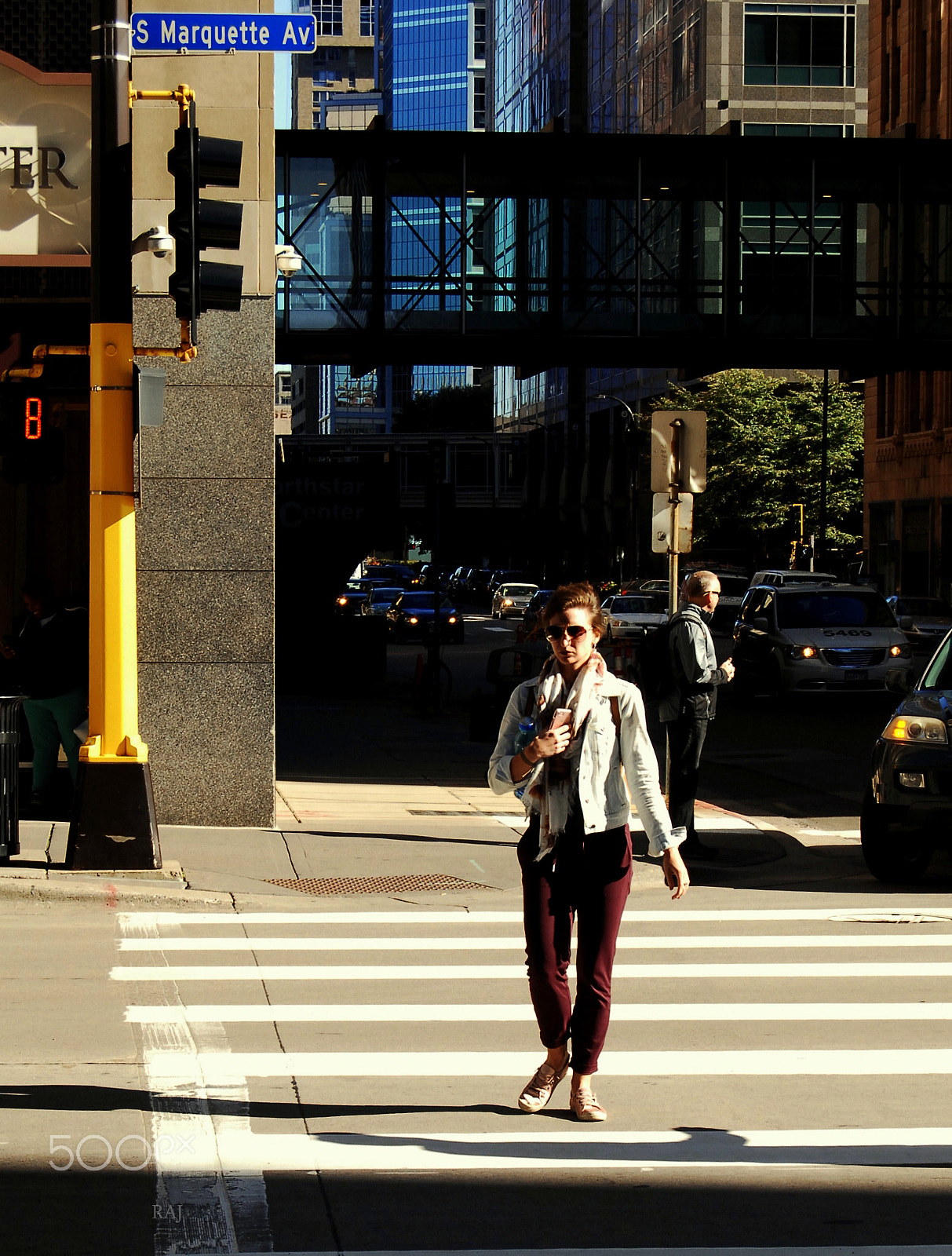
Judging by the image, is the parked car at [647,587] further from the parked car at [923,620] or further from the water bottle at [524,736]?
the water bottle at [524,736]

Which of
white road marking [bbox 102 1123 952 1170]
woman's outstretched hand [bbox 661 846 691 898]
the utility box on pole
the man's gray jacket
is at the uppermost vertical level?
the utility box on pole

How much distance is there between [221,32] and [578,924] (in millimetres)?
7456

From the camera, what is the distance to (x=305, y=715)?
26.2 metres

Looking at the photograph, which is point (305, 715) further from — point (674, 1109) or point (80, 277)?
point (674, 1109)

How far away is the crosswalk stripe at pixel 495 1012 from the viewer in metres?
7.33

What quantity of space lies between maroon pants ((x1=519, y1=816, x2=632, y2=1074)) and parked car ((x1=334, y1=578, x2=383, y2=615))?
86.1 ft

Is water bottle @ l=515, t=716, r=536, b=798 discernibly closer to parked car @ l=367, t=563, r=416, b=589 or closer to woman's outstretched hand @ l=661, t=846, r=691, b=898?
woman's outstretched hand @ l=661, t=846, r=691, b=898

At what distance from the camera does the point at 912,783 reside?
1072cm

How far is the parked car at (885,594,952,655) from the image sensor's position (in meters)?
36.2

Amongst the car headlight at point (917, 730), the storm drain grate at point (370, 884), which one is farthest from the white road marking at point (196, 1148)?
the car headlight at point (917, 730)

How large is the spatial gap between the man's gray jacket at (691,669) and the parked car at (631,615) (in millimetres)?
25531

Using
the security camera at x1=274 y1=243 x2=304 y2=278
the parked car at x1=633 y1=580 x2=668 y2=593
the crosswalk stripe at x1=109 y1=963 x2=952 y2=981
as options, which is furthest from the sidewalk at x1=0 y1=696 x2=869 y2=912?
the parked car at x1=633 y1=580 x2=668 y2=593

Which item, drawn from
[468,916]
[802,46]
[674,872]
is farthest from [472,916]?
[802,46]

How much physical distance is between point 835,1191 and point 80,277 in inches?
460
